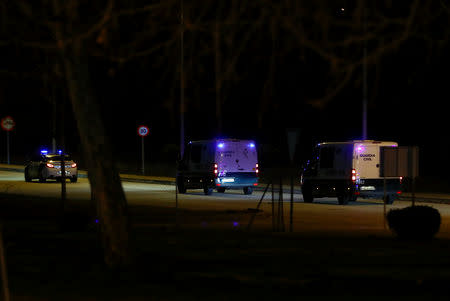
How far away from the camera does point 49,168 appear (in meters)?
48.2

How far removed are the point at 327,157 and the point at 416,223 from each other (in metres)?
13.4

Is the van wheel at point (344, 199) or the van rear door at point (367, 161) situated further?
the van wheel at point (344, 199)

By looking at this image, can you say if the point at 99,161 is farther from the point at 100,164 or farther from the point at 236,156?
the point at 236,156

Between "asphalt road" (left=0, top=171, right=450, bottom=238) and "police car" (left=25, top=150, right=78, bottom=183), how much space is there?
19.6 inches

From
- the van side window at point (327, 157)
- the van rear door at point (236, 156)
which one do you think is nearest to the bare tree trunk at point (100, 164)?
the van side window at point (327, 157)

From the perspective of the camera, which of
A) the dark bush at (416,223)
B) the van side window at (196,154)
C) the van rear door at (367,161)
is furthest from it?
the van side window at (196,154)

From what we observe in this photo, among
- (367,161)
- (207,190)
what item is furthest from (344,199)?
(207,190)

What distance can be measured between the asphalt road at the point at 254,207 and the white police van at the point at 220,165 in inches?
22.8

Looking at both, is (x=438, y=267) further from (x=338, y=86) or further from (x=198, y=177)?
(x=198, y=177)

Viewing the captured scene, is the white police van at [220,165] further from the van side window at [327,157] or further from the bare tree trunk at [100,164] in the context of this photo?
the bare tree trunk at [100,164]

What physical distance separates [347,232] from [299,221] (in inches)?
145

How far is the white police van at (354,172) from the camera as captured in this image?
3269 cm

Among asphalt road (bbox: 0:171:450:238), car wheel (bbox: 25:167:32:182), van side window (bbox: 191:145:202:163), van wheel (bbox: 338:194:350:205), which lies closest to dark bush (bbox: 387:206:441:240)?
asphalt road (bbox: 0:171:450:238)

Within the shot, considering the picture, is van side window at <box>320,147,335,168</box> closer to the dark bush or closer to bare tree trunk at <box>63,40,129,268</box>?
the dark bush
